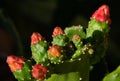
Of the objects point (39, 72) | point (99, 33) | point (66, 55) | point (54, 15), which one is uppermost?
point (54, 15)

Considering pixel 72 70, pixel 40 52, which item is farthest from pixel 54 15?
pixel 72 70

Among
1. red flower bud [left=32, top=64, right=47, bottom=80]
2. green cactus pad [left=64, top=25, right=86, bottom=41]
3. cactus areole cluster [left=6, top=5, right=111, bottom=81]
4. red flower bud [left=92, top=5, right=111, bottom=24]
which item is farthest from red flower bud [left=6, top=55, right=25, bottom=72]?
red flower bud [left=92, top=5, right=111, bottom=24]

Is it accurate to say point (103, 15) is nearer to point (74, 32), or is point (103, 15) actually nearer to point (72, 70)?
point (74, 32)

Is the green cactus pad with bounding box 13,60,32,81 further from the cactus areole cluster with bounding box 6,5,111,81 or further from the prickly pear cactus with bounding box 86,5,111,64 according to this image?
the prickly pear cactus with bounding box 86,5,111,64

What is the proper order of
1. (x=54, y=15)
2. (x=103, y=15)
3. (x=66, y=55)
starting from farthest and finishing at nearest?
(x=54, y=15), (x=103, y=15), (x=66, y=55)

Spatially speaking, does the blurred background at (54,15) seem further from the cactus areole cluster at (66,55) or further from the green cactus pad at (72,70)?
the green cactus pad at (72,70)

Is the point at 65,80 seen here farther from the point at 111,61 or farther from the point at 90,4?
the point at 90,4

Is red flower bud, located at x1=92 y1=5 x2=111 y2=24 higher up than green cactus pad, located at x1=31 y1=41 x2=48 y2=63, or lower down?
higher up

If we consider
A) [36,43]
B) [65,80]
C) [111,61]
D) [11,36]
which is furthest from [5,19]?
[65,80]
